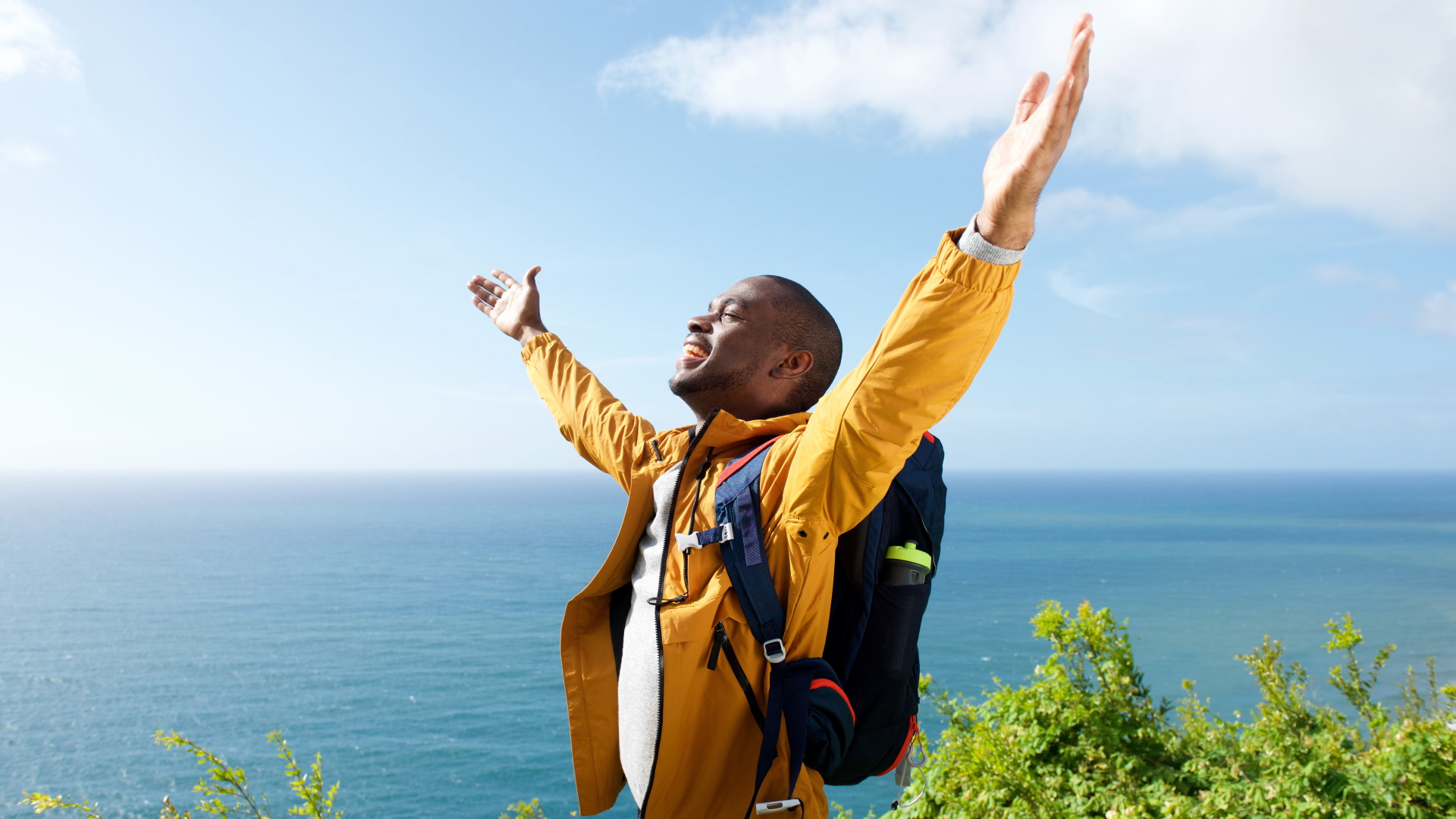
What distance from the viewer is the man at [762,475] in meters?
1.68

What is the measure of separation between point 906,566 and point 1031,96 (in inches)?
45.1

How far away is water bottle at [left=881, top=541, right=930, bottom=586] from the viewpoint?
84.4 inches

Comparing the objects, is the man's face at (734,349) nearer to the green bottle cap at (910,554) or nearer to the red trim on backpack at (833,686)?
the green bottle cap at (910,554)

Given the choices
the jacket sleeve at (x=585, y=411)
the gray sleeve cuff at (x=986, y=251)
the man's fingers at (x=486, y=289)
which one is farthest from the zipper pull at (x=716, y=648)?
the man's fingers at (x=486, y=289)

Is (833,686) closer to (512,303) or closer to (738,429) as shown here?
(738,429)

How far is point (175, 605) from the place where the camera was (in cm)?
7025

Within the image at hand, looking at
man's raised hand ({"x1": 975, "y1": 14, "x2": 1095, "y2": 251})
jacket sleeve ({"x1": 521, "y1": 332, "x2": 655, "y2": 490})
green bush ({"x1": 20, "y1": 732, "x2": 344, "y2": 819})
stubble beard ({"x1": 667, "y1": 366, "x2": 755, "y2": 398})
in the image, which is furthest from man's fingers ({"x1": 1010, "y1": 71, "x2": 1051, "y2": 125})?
green bush ({"x1": 20, "y1": 732, "x2": 344, "y2": 819})

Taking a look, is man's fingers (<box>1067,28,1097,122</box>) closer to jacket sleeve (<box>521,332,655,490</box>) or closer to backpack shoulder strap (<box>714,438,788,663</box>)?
backpack shoulder strap (<box>714,438,788,663</box>)

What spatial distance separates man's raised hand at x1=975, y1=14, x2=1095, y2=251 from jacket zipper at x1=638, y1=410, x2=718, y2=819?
3.15ft

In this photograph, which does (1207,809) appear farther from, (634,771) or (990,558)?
(990,558)

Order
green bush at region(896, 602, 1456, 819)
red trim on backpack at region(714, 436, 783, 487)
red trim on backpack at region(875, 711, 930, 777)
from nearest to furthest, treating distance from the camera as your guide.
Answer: red trim on backpack at region(714, 436, 783, 487) < red trim on backpack at region(875, 711, 930, 777) < green bush at region(896, 602, 1456, 819)

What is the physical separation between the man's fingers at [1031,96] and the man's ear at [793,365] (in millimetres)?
1155

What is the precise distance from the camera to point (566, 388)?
10.9 ft

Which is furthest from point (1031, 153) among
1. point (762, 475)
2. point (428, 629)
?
point (428, 629)
